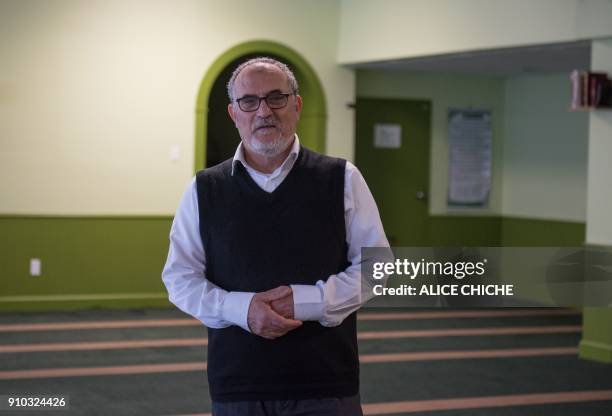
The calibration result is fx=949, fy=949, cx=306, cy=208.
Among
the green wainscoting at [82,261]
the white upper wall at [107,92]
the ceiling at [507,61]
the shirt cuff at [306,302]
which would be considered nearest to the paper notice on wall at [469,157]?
the ceiling at [507,61]

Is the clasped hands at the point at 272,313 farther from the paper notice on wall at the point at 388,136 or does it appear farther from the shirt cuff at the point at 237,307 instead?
the paper notice on wall at the point at 388,136

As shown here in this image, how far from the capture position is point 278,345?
2.36 meters

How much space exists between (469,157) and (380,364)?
4.53 metres

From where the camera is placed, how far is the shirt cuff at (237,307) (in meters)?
2.30

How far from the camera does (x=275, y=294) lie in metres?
2.31

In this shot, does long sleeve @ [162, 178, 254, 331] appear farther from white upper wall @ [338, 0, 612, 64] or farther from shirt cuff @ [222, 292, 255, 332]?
white upper wall @ [338, 0, 612, 64]

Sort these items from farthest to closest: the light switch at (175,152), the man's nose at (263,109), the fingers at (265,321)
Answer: the light switch at (175,152) → the man's nose at (263,109) → the fingers at (265,321)

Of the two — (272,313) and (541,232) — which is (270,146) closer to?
(272,313)

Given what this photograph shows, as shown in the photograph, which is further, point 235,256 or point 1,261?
point 1,261

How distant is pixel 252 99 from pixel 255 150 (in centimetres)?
13

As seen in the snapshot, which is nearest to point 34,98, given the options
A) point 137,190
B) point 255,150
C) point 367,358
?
point 137,190

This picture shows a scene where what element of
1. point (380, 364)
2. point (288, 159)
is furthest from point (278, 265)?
point (380, 364)

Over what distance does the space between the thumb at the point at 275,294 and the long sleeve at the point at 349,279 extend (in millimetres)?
21

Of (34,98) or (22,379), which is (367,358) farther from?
(34,98)
